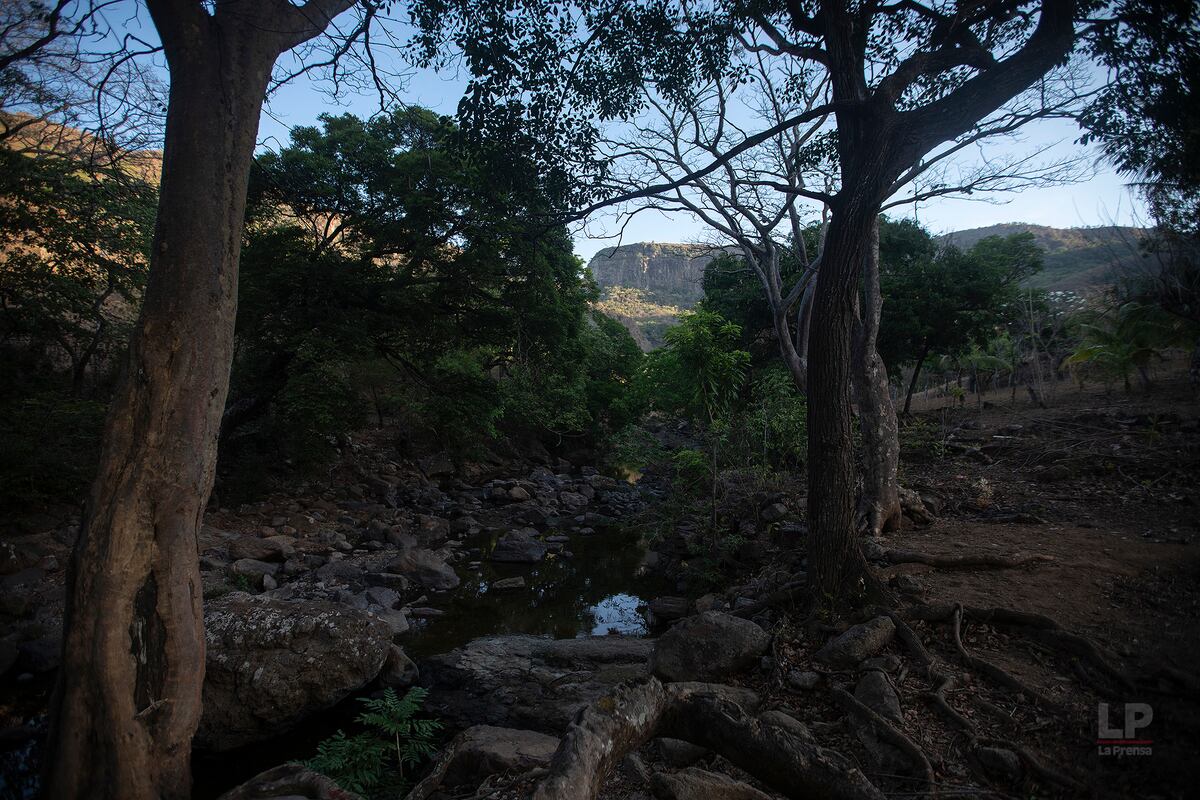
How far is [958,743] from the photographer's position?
312 centimetres

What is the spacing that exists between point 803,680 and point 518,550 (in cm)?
766

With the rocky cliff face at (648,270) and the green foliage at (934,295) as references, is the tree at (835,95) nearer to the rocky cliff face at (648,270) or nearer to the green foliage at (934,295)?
the green foliage at (934,295)

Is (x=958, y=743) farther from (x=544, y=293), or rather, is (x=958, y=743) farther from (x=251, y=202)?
(x=251, y=202)

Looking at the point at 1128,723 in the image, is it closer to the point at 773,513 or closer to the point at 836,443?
the point at 836,443

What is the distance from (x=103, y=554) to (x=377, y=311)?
34.7 ft

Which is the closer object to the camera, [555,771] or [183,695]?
[555,771]

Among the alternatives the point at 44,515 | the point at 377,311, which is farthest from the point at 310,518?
the point at 377,311

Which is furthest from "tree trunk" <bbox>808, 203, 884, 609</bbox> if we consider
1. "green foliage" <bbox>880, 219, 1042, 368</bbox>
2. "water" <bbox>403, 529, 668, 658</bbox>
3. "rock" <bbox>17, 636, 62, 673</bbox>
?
"green foliage" <bbox>880, 219, 1042, 368</bbox>

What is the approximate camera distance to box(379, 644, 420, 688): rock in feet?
19.1

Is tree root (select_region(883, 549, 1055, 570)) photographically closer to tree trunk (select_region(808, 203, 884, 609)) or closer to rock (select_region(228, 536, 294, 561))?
tree trunk (select_region(808, 203, 884, 609))

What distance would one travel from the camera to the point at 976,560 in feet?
17.9

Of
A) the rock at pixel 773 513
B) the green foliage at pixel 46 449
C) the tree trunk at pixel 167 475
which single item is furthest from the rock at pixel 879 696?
the green foliage at pixel 46 449

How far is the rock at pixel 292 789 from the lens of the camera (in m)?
3.05

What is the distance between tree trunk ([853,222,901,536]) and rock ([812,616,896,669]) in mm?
3097
